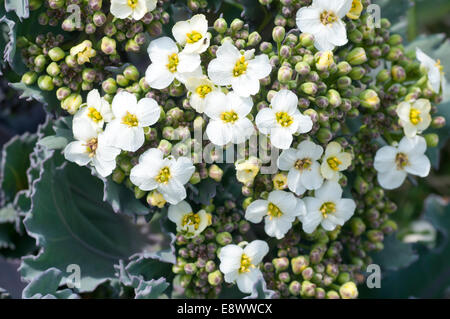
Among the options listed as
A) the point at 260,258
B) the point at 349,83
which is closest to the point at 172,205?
the point at 260,258

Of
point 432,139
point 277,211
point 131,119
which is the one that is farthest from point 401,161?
point 131,119

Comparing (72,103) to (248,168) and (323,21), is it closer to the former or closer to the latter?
(248,168)

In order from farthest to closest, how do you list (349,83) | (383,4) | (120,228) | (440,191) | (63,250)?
(440,191) < (120,228) < (383,4) < (63,250) < (349,83)

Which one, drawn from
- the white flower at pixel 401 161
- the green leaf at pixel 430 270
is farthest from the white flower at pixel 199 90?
the green leaf at pixel 430 270

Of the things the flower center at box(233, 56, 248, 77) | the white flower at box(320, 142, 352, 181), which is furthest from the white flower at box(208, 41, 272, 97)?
the white flower at box(320, 142, 352, 181)

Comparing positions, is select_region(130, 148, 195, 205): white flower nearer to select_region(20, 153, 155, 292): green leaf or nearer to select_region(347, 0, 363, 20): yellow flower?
select_region(20, 153, 155, 292): green leaf

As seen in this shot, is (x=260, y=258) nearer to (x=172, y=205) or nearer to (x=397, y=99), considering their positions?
(x=172, y=205)
